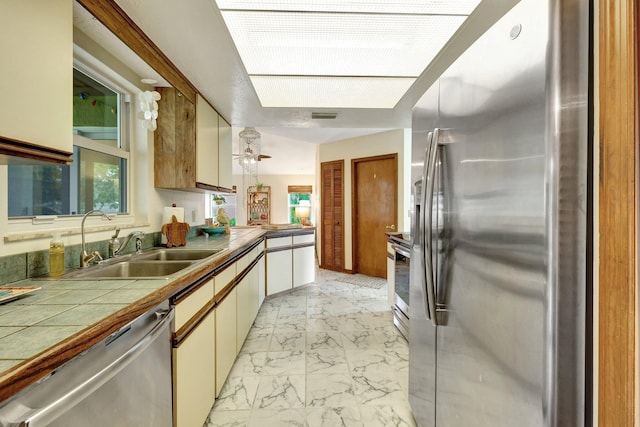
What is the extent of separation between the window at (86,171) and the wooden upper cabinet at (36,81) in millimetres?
416

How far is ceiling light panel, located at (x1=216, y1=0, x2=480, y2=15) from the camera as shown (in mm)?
1380

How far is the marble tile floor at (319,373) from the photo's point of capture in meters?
1.64

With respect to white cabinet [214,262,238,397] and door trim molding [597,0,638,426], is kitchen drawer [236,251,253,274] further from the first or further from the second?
door trim molding [597,0,638,426]

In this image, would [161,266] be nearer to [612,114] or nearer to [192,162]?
[192,162]

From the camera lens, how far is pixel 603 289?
1.98 ft

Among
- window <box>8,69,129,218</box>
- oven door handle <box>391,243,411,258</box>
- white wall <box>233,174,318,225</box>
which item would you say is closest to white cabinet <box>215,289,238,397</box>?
window <box>8,69,129,218</box>

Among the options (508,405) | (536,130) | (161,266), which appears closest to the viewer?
(536,130)

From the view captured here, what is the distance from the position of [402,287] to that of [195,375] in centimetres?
182

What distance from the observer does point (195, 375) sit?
1351 mm

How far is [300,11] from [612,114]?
1.38 meters

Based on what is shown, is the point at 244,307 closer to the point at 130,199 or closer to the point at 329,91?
the point at 130,199

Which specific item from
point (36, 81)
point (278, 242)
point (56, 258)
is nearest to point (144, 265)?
point (56, 258)

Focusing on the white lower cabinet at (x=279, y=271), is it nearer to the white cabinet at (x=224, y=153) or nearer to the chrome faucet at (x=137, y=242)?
the white cabinet at (x=224, y=153)

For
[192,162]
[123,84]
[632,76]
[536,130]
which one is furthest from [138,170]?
[632,76]
